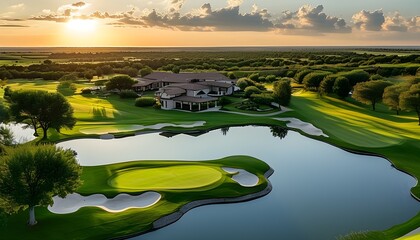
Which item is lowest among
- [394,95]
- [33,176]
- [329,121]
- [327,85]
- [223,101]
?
[329,121]

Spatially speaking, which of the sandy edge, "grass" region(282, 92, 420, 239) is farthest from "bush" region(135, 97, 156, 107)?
the sandy edge

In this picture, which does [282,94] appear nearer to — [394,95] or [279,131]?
[279,131]

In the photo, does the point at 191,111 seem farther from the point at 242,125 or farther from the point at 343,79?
the point at 343,79

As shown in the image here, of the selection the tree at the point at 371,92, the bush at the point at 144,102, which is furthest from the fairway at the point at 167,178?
the tree at the point at 371,92

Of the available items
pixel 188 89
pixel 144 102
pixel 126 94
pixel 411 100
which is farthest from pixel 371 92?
pixel 126 94

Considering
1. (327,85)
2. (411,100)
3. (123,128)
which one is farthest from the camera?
(327,85)

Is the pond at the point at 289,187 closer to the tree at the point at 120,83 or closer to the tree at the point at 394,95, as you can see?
the tree at the point at 394,95
